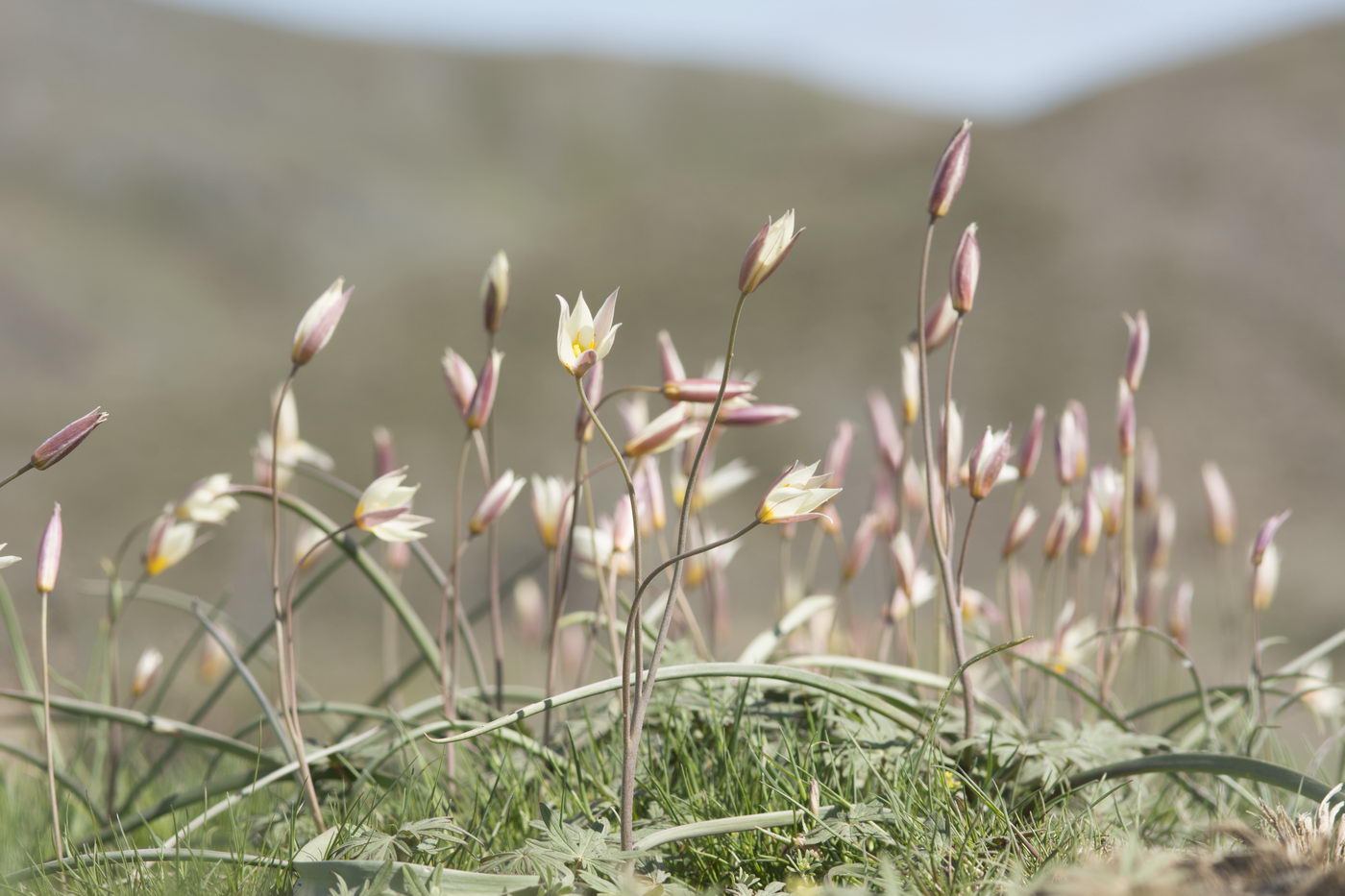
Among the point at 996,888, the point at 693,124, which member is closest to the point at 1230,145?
the point at 996,888

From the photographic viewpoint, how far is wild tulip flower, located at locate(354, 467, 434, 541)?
1348mm

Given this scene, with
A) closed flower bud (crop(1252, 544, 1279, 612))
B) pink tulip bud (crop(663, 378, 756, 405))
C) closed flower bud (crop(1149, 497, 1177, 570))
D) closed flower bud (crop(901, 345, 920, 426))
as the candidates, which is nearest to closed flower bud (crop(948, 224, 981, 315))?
pink tulip bud (crop(663, 378, 756, 405))

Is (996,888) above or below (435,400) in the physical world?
above

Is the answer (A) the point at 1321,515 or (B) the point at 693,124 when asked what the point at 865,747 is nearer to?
(A) the point at 1321,515

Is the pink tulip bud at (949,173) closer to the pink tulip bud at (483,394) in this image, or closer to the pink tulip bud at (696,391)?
the pink tulip bud at (696,391)

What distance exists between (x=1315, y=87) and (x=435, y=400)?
Result: 49.9 feet

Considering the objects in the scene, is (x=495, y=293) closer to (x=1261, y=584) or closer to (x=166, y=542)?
(x=166, y=542)

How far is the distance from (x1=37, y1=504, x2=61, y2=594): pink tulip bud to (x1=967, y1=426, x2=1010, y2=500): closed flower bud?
1.14 meters

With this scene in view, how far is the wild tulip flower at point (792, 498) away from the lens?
3.67 ft

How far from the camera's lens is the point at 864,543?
205 centimetres

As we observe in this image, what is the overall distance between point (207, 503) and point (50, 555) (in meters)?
0.28

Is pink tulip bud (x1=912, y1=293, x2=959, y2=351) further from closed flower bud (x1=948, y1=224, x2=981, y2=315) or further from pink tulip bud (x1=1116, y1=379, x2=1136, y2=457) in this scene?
pink tulip bud (x1=1116, y1=379, x2=1136, y2=457)

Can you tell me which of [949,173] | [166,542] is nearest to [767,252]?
[949,173]

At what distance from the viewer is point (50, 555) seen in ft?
4.42
